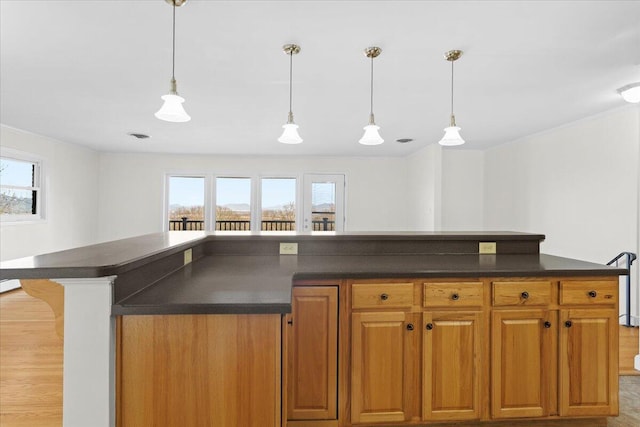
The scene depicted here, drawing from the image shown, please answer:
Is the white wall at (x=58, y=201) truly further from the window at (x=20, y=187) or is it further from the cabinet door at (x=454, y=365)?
the cabinet door at (x=454, y=365)

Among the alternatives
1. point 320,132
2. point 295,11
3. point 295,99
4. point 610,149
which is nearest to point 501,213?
point 610,149

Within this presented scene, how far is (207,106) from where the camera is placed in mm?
3730

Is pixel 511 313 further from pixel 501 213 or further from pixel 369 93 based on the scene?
pixel 501 213

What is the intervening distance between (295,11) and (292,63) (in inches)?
27.2

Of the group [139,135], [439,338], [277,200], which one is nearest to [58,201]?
[139,135]

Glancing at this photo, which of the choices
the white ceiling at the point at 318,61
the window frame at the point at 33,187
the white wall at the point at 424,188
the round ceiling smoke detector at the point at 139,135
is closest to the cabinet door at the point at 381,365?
the white ceiling at the point at 318,61

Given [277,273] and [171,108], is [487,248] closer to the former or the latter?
[277,273]

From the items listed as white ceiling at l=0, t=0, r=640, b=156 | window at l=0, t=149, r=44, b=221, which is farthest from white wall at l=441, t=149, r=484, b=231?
window at l=0, t=149, r=44, b=221

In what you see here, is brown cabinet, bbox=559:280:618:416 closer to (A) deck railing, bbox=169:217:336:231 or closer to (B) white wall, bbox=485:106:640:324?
(B) white wall, bbox=485:106:640:324

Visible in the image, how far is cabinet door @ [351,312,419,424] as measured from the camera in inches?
68.8

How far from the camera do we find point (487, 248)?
2.38 m

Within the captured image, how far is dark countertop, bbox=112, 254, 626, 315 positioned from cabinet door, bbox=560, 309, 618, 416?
26cm

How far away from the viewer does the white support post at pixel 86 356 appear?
1099 millimetres

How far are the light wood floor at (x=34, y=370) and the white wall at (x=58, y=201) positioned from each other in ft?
4.16
